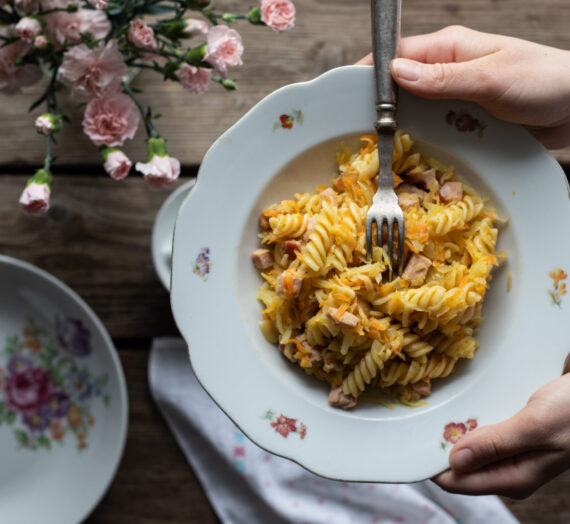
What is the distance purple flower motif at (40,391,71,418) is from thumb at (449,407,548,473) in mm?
1359

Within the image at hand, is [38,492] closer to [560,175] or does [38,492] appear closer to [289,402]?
[289,402]

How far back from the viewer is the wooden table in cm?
206

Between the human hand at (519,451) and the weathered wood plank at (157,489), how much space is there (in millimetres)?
644

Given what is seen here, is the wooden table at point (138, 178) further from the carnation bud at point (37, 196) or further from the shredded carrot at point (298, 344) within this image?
the shredded carrot at point (298, 344)

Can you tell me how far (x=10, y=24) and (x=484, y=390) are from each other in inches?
60.4

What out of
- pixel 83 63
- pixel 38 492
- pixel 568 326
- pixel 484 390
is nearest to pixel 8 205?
pixel 83 63

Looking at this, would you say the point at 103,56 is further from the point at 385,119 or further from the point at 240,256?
the point at 385,119

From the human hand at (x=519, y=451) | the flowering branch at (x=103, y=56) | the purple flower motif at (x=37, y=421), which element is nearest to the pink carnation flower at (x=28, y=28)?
the flowering branch at (x=103, y=56)

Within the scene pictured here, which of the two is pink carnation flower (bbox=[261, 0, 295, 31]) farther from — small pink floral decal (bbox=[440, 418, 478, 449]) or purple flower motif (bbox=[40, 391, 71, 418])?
purple flower motif (bbox=[40, 391, 71, 418])

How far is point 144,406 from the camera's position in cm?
217

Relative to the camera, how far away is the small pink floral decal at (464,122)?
1507mm

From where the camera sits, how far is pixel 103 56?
1.45m

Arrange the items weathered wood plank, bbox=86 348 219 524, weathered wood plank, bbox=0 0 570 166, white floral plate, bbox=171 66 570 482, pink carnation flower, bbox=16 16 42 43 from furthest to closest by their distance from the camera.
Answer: weathered wood plank, bbox=86 348 219 524
weathered wood plank, bbox=0 0 570 166
white floral plate, bbox=171 66 570 482
pink carnation flower, bbox=16 16 42 43

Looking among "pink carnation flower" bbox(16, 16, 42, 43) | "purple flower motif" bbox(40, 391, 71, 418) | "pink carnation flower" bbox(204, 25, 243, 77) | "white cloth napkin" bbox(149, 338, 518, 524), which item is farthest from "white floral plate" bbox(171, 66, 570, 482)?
"purple flower motif" bbox(40, 391, 71, 418)
